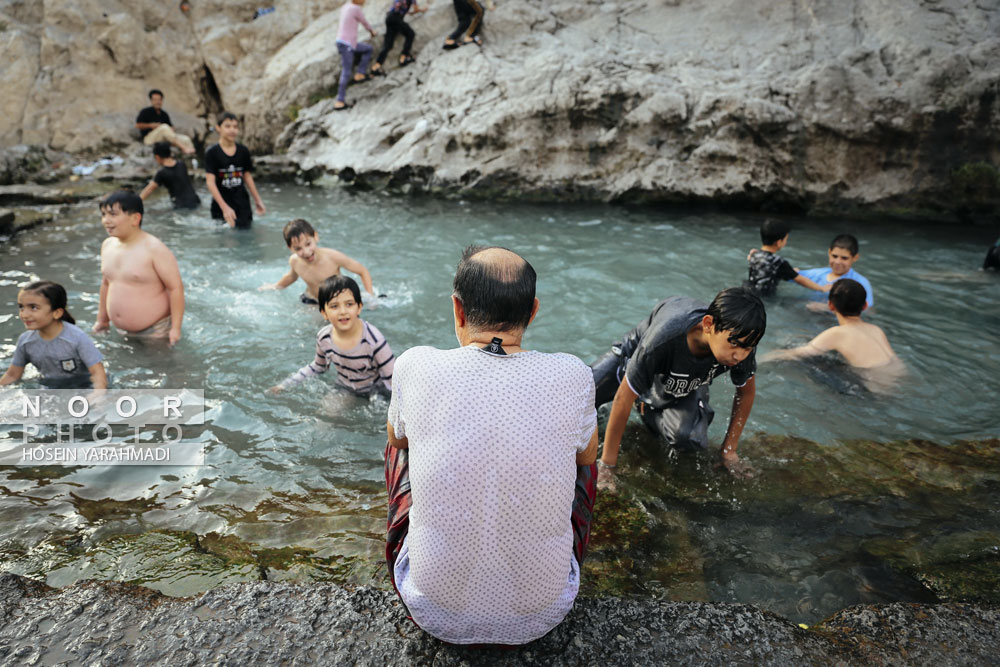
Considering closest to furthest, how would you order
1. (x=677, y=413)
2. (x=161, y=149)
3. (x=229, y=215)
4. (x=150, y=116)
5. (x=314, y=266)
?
(x=677, y=413) < (x=314, y=266) < (x=229, y=215) < (x=161, y=149) < (x=150, y=116)

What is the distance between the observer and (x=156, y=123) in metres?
11.6

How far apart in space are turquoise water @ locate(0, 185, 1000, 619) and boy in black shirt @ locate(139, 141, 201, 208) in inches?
15.5

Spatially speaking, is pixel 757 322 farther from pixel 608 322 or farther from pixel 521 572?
pixel 608 322

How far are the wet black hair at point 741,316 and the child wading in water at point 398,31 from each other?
33.8 ft

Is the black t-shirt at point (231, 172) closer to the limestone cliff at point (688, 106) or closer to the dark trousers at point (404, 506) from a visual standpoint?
the limestone cliff at point (688, 106)

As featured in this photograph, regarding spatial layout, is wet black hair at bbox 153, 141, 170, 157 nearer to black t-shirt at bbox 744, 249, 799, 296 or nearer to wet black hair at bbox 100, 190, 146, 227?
wet black hair at bbox 100, 190, 146, 227

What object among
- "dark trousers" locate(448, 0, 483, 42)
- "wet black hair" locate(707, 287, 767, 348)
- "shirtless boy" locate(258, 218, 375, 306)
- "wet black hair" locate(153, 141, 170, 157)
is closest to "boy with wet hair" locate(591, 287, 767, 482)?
"wet black hair" locate(707, 287, 767, 348)

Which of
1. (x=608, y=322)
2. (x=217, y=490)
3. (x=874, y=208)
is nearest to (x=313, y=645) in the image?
(x=217, y=490)

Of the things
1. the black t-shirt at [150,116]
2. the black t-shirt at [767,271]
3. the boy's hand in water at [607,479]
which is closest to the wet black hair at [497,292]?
the boy's hand in water at [607,479]

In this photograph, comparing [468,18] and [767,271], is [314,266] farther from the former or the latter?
[468,18]

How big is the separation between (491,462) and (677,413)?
2054 mm

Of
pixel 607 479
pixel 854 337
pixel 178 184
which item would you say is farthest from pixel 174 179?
pixel 854 337

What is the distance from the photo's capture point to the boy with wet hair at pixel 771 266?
5.57m

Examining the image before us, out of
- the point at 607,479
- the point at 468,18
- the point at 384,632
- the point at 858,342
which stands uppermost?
the point at 468,18
